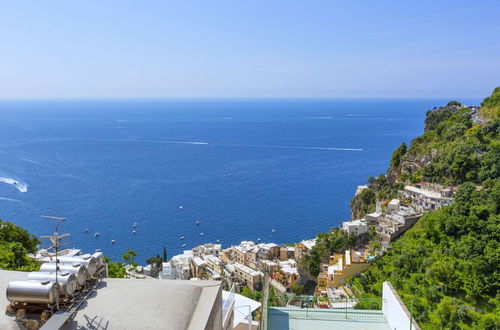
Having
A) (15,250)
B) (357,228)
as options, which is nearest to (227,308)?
(15,250)

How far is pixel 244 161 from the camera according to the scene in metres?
60.2

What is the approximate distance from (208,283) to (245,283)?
20.5 meters

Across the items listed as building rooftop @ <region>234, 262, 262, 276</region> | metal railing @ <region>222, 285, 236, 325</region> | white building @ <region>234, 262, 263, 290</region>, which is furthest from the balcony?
building rooftop @ <region>234, 262, 262, 276</region>

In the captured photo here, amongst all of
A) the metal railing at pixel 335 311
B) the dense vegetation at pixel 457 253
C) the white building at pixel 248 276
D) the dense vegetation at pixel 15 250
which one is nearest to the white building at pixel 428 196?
the dense vegetation at pixel 457 253

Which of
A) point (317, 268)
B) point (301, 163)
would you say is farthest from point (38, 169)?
point (317, 268)

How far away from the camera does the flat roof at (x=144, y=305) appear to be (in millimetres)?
3834

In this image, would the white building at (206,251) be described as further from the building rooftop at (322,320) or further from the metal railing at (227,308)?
the metal railing at (227,308)

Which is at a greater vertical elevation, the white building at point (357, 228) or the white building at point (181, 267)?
the white building at point (357, 228)

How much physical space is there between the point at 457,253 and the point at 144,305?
14.3m

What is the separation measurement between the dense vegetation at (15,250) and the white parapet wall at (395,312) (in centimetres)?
880

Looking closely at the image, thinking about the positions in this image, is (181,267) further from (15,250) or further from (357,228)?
(15,250)

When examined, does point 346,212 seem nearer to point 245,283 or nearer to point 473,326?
point 245,283

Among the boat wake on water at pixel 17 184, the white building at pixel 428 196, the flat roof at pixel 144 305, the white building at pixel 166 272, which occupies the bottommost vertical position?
the white building at pixel 166 272

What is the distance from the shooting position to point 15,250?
12531mm
